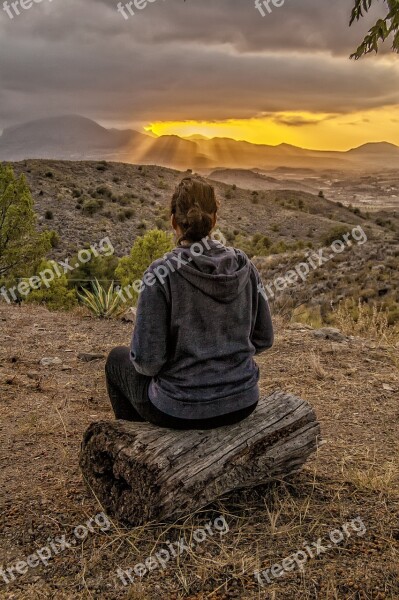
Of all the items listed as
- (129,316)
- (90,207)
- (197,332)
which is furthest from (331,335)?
(90,207)

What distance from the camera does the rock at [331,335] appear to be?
7090 mm

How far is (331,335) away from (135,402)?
4.39m

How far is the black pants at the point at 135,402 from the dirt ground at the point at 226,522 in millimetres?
429

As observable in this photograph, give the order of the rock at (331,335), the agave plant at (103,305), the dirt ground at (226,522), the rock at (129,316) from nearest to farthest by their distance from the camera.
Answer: the dirt ground at (226,522) < the rock at (331,335) < the rock at (129,316) < the agave plant at (103,305)

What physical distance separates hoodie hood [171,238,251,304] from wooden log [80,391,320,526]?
0.72m

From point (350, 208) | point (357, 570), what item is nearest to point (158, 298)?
point (357, 570)

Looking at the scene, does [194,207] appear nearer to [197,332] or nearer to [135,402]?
[197,332]

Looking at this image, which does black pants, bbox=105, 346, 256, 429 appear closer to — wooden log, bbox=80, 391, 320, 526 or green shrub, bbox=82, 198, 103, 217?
wooden log, bbox=80, 391, 320, 526

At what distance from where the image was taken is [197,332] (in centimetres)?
285

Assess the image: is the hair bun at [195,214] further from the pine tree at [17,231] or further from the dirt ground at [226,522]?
the pine tree at [17,231]

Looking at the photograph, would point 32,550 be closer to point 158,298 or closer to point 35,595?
point 35,595

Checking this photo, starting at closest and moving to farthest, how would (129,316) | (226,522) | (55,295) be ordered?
(226,522), (129,316), (55,295)

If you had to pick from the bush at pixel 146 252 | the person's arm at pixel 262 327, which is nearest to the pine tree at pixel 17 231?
the bush at pixel 146 252

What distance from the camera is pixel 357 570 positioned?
2.60 metres
